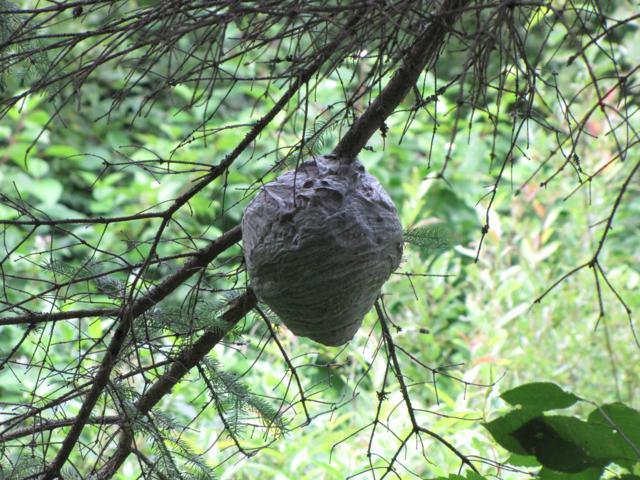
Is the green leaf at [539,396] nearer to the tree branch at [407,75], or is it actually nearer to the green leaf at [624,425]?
the green leaf at [624,425]

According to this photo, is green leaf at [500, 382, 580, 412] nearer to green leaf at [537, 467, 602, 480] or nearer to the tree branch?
green leaf at [537, 467, 602, 480]

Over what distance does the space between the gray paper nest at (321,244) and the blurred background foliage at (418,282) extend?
12 cm

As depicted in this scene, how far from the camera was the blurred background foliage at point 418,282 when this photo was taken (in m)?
1.40

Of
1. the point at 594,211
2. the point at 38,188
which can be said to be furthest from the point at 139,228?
the point at 594,211

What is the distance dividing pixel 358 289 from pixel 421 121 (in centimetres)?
234

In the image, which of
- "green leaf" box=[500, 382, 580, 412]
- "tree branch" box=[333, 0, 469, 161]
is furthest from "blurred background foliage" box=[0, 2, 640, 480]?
"green leaf" box=[500, 382, 580, 412]

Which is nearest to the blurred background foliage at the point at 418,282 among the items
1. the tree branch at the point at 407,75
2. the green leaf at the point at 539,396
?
the tree branch at the point at 407,75

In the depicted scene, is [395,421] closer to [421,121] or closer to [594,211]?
[594,211]

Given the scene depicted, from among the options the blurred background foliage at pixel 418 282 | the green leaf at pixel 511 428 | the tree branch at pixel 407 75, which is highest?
the blurred background foliage at pixel 418 282

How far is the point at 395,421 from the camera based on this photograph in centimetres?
156

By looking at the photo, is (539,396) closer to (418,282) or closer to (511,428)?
(511,428)

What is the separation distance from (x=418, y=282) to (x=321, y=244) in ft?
4.26

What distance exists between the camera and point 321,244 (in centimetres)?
65

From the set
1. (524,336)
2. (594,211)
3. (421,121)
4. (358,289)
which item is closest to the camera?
(358,289)
